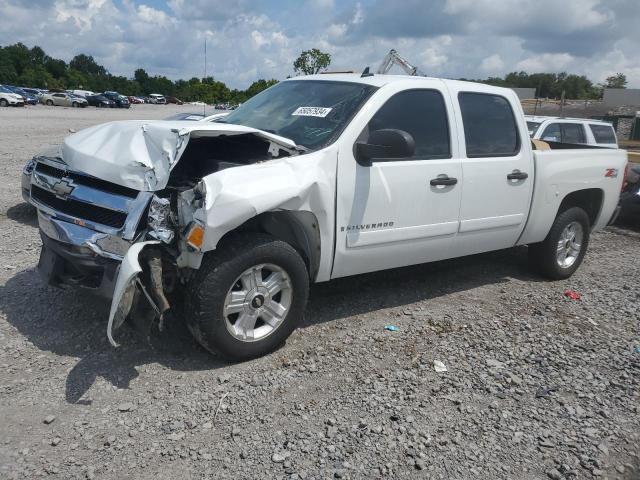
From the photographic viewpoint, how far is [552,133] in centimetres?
1111

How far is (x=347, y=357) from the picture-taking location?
4.02m

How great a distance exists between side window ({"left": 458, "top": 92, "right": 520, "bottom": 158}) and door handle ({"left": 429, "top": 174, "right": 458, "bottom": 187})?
35cm

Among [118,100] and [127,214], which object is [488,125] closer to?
[127,214]

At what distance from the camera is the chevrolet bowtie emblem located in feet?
12.3

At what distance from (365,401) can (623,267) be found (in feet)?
16.1

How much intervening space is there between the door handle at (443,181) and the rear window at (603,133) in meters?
8.91

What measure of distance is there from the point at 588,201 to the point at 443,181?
2661 millimetres

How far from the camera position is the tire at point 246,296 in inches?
138

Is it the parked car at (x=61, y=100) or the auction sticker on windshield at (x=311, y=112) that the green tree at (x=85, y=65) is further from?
the auction sticker on windshield at (x=311, y=112)

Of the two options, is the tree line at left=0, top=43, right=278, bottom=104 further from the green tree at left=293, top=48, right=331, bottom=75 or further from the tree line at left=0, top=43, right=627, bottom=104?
the green tree at left=293, top=48, right=331, bottom=75

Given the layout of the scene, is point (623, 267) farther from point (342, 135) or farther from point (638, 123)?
point (638, 123)

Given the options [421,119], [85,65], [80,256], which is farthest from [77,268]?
[85,65]

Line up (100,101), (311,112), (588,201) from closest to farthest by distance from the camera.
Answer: (311,112), (588,201), (100,101)

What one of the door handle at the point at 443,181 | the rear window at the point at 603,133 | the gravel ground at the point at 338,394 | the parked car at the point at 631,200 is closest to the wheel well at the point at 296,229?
the gravel ground at the point at 338,394
